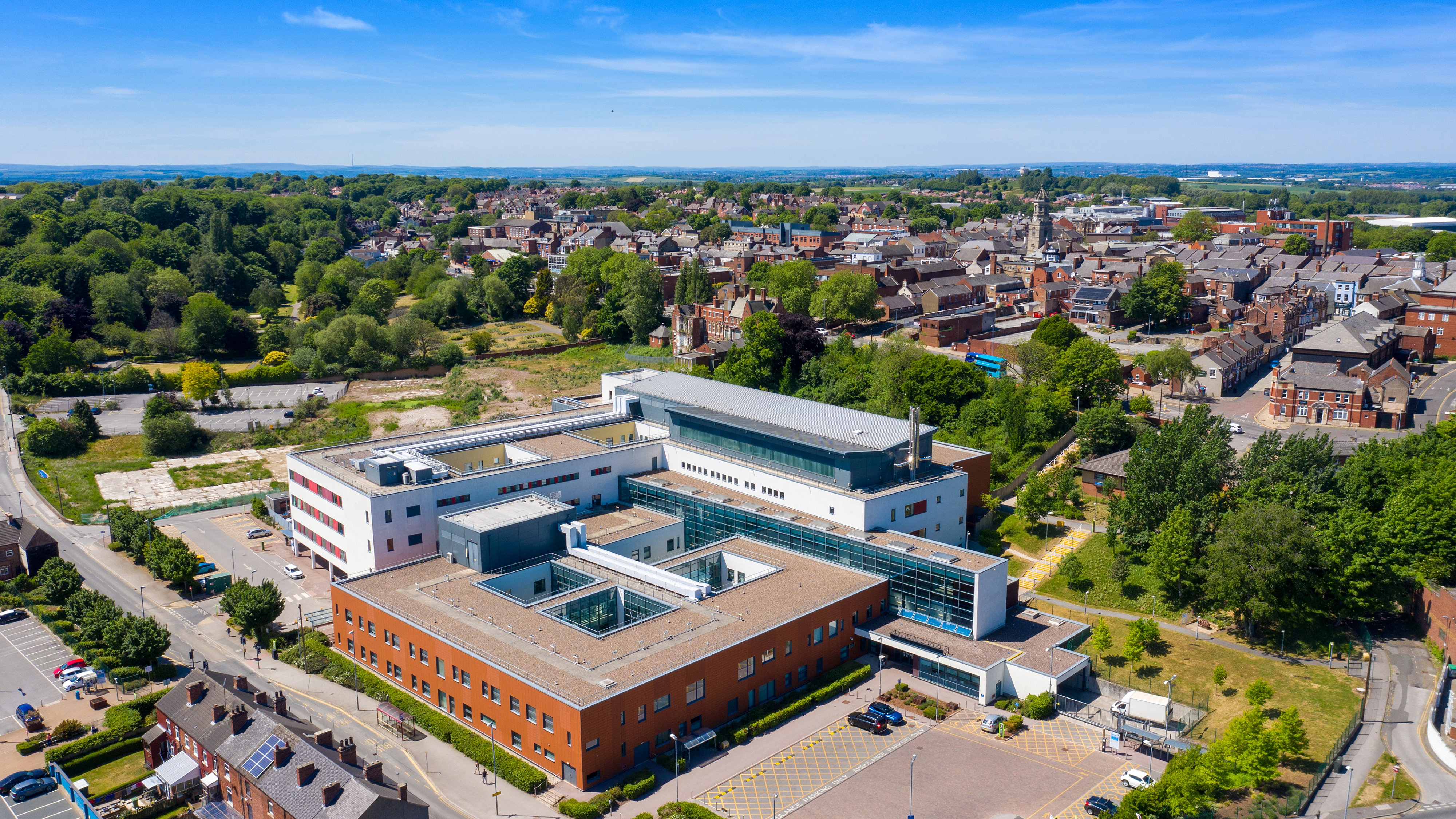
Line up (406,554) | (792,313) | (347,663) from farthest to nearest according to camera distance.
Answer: (792,313), (406,554), (347,663)

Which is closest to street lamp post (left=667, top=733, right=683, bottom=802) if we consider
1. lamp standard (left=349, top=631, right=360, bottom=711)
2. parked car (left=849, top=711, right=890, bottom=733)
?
parked car (left=849, top=711, right=890, bottom=733)

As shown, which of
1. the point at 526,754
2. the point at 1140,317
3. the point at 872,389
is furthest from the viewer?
the point at 1140,317

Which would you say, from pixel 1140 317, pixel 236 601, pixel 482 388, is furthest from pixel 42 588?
pixel 1140 317

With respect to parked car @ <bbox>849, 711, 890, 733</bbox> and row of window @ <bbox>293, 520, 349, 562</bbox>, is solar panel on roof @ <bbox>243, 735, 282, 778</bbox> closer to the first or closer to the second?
row of window @ <bbox>293, 520, 349, 562</bbox>

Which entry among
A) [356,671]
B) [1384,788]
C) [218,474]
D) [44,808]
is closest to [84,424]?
[218,474]

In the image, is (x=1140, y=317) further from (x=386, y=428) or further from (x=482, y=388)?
(x=386, y=428)

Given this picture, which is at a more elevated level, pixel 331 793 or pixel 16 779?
pixel 331 793

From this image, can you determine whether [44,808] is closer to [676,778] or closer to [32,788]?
[32,788]
